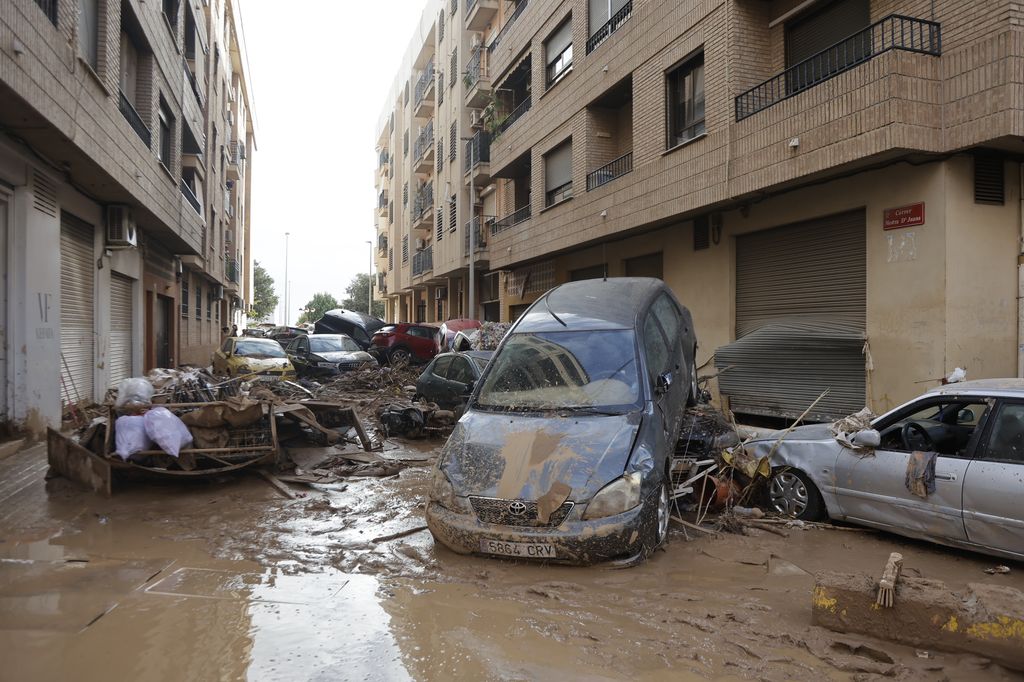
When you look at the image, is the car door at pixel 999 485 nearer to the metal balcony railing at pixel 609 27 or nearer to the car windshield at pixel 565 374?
the car windshield at pixel 565 374

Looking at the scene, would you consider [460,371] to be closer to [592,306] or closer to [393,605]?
[592,306]

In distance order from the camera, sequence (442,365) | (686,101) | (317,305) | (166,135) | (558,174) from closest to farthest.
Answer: (442,365) < (686,101) < (166,135) < (558,174) < (317,305)

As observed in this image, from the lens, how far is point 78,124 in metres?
9.30

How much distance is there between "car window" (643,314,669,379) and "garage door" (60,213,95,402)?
9.54 m

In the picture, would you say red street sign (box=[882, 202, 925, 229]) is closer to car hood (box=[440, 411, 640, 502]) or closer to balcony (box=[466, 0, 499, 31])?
car hood (box=[440, 411, 640, 502])

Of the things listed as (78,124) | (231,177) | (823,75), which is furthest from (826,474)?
(231,177)

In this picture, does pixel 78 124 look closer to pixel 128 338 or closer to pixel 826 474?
pixel 128 338

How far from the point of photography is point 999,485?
4594 millimetres

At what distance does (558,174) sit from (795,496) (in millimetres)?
13173

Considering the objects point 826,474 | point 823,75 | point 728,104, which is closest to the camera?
point 826,474

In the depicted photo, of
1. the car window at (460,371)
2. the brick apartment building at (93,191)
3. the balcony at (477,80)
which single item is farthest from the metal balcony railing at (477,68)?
the car window at (460,371)

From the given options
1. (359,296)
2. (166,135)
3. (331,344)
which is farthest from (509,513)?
(359,296)

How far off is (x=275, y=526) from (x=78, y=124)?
6.90 meters

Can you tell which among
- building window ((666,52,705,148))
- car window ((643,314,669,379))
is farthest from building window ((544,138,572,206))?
car window ((643,314,669,379))
